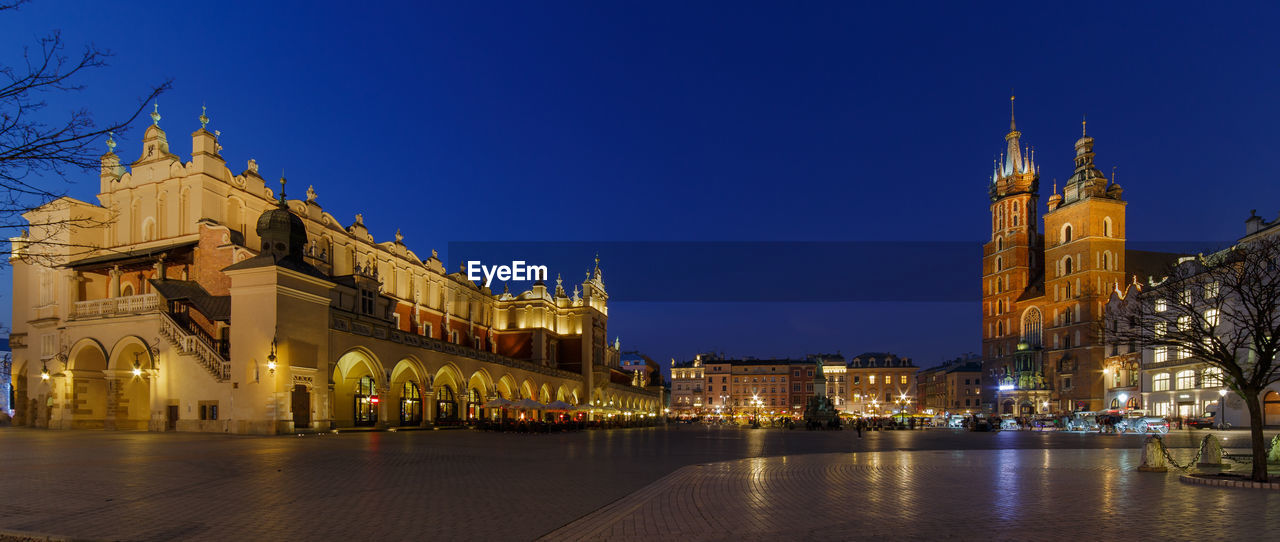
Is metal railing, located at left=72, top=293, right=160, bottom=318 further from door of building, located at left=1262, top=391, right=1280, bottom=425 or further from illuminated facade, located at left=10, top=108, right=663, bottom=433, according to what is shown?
door of building, located at left=1262, top=391, right=1280, bottom=425

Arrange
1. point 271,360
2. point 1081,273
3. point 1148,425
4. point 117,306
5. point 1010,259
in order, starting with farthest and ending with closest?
point 1010,259
point 1081,273
point 1148,425
point 117,306
point 271,360

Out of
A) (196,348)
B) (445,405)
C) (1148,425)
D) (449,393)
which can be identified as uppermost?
(196,348)

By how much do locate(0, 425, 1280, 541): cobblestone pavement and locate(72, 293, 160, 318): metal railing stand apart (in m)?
18.3

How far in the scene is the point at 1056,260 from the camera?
382 feet

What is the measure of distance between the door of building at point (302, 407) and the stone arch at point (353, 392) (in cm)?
721

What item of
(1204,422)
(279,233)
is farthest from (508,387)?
(1204,422)

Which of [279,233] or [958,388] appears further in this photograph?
[958,388]

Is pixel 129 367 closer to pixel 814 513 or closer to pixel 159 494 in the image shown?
pixel 159 494

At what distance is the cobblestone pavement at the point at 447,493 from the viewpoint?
417 inches

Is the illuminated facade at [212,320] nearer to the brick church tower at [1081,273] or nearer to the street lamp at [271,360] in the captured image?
the street lamp at [271,360]

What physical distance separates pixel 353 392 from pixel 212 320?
31.4 feet

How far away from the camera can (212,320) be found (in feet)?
131

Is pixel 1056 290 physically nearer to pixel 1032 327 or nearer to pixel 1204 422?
pixel 1032 327

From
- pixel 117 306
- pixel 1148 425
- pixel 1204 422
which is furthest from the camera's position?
pixel 1204 422
